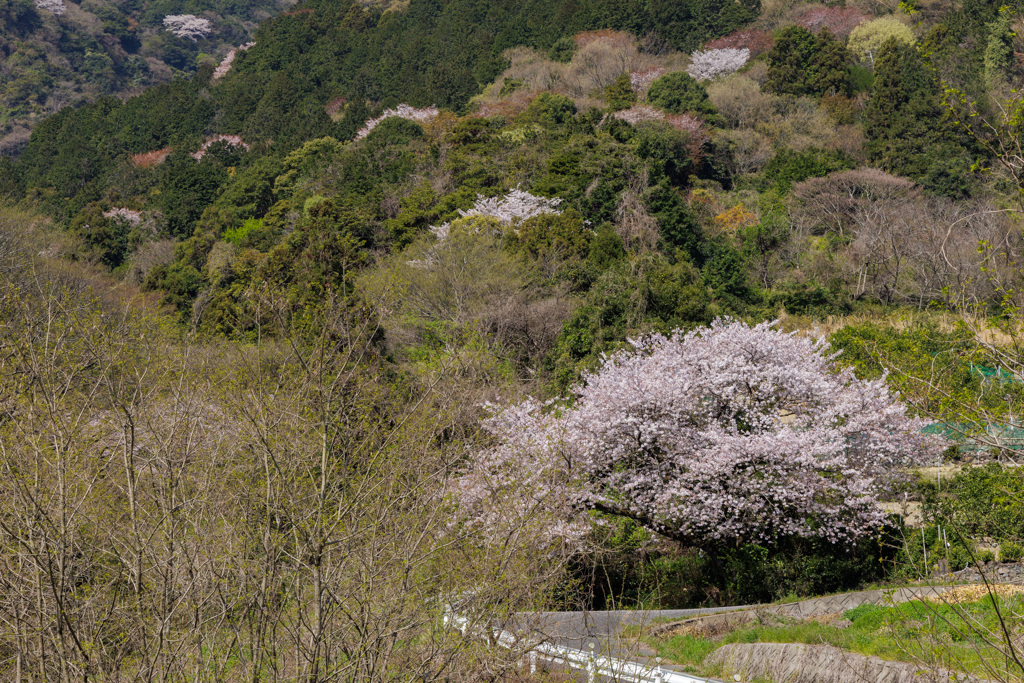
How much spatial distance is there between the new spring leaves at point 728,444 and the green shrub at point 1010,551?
143 cm

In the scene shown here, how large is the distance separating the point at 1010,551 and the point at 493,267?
1261cm

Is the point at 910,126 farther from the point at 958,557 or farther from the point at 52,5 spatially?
the point at 52,5

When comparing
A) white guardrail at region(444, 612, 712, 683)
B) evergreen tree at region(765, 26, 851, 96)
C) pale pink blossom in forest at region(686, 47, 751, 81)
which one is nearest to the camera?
white guardrail at region(444, 612, 712, 683)

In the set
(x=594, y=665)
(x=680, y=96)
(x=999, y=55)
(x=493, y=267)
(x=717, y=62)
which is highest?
(x=594, y=665)

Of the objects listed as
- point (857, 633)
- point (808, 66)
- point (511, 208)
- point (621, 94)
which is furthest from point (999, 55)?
point (857, 633)

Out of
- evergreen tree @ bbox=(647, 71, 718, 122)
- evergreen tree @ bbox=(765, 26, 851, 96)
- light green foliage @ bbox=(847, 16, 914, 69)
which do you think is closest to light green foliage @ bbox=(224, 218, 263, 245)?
evergreen tree @ bbox=(647, 71, 718, 122)

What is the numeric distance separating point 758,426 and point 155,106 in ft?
153

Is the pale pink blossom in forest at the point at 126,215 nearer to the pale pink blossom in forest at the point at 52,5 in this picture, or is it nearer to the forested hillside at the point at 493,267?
the forested hillside at the point at 493,267

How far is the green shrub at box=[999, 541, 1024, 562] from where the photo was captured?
9164 mm

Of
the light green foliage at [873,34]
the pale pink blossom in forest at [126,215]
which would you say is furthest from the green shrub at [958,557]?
the light green foliage at [873,34]

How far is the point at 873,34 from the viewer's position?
40469mm

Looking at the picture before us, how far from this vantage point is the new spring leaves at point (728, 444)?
10.2 meters

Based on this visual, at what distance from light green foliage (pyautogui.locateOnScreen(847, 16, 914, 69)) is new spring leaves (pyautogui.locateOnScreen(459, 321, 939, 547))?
34578 mm

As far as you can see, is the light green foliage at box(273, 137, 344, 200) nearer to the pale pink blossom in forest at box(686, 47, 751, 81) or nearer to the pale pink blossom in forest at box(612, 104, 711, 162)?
the pale pink blossom in forest at box(612, 104, 711, 162)
